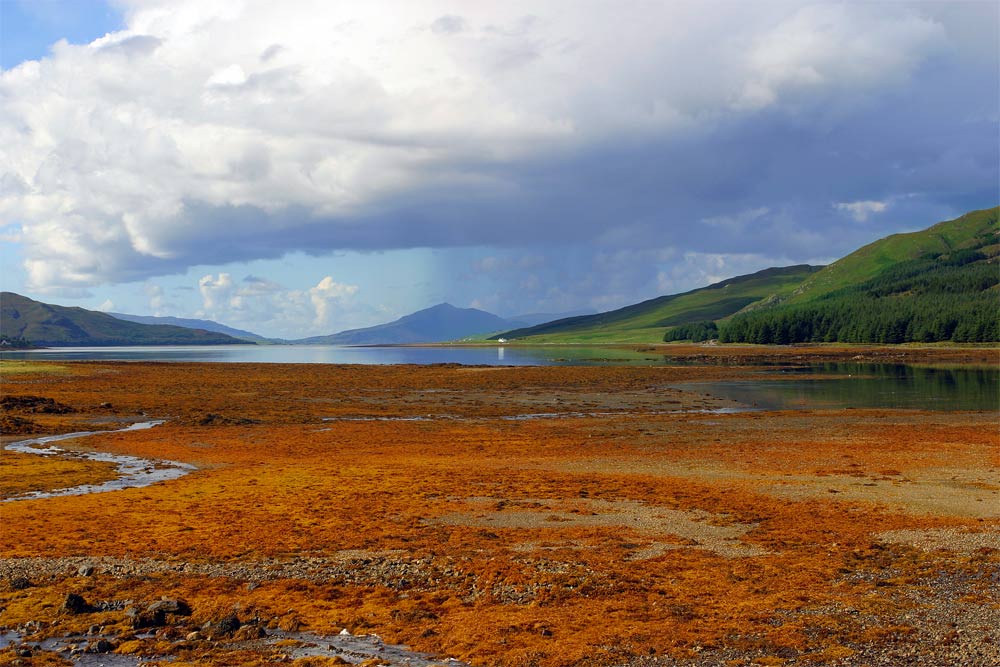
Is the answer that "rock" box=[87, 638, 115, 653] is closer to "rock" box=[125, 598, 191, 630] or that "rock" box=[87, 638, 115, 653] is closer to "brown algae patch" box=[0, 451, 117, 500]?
"rock" box=[125, 598, 191, 630]

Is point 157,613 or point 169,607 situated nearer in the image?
point 157,613

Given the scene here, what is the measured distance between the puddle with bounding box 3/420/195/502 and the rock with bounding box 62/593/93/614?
1387cm

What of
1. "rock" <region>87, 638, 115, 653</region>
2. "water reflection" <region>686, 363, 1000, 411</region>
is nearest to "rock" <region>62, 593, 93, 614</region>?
"rock" <region>87, 638, 115, 653</region>

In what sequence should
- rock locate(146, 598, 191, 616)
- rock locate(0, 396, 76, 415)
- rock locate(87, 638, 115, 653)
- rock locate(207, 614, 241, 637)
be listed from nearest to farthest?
rock locate(87, 638, 115, 653) < rock locate(207, 614, 241, 637) < rock locate(146, 598, 191, 616) < rock locate(0, 396, 76, 415)

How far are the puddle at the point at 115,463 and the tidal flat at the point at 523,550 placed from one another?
0.97 m

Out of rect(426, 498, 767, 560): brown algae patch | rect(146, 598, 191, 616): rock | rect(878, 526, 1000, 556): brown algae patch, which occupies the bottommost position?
rect(878, 526, 1000, 556): brown algae patch

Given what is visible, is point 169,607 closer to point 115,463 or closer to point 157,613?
point 157,613

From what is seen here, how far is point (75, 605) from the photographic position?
14930 mm

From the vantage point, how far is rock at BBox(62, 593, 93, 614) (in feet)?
48.7

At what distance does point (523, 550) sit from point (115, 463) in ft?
79.2

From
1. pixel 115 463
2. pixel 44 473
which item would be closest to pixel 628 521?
pixel 44 473

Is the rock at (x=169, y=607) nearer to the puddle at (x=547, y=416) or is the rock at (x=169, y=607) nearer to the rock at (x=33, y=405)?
the puddle at (x=547, y=416)

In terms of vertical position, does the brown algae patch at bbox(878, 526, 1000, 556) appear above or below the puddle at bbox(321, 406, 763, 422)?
above

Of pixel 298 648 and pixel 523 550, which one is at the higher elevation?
pixel 298 648
